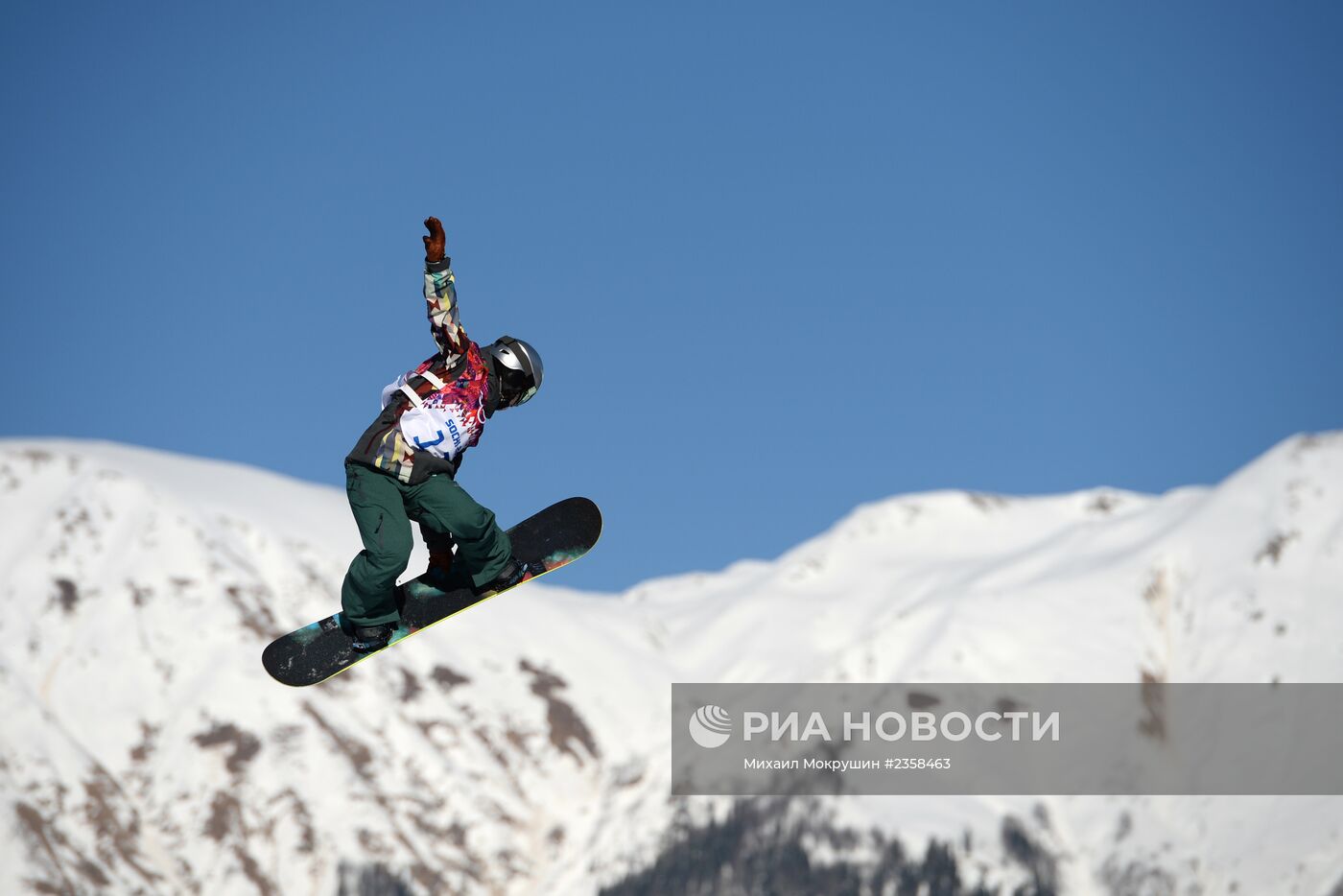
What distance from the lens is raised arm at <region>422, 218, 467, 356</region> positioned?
1357cm

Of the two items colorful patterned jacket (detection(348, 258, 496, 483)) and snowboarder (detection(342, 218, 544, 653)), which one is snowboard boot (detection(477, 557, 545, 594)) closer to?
snowboarder (detection(342, 218, 544, 653))

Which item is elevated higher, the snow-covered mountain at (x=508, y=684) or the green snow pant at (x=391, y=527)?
the snow-covered mountain at (x=508, y=684)

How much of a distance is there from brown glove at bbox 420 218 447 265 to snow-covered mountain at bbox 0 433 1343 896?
58.7 meters

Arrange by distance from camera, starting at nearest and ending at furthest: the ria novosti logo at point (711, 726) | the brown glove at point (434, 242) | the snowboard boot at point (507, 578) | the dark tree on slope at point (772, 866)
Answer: the brown glove at point (434, 242)
the snowboard boot at point (507, 578)
the dark tree on slope at point (772, 866)
the ria novosti logo at point (711, 726)

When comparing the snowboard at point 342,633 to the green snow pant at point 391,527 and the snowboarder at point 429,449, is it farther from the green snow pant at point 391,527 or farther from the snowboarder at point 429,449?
the snowboarder at point 429,449

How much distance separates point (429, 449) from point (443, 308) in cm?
108

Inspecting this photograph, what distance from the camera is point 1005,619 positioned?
8312 cm

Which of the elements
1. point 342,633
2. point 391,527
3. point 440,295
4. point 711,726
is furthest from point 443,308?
point 711,726

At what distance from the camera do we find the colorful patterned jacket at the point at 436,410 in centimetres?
1411

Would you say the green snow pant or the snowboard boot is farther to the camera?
the snowboard boot

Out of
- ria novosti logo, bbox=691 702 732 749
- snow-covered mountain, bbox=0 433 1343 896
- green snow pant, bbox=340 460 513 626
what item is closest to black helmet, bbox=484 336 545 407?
green snow pant, bbox=340 460 513 626

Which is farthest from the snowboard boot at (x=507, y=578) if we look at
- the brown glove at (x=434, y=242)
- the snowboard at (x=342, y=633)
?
the brown glove at (x=434, y=242)

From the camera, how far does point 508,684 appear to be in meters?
85.8

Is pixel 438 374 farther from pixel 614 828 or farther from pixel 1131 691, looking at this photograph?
pixel 1131 691
